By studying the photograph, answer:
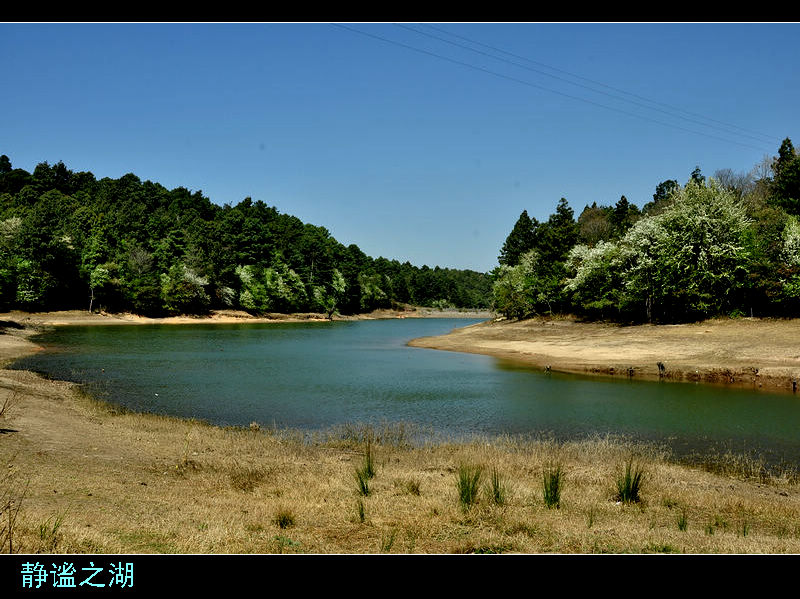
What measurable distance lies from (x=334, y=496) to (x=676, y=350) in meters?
38.4

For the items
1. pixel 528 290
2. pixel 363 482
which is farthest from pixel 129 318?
pixel 363 482

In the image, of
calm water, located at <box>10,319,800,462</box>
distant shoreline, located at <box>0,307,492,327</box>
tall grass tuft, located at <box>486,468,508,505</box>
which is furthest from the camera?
distant shoreline, located at <box>0,307,492,327</box>

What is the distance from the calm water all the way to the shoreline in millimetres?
3806

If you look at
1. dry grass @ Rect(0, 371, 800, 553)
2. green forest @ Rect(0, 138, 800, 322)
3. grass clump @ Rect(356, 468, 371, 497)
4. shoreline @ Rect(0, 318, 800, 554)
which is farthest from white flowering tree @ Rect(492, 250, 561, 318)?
grass clump @ Rect(356, 468, 371, 497)

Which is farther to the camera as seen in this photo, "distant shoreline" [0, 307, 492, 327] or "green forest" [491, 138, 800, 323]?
"distant shoreline" [0, 307, 492, 327]

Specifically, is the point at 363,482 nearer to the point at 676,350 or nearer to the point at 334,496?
the point at 334,496

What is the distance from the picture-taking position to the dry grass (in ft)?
26.9

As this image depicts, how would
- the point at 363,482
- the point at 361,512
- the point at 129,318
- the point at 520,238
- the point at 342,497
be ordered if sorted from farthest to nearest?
1. the point at 520,238
2. the point at 129,318
3. the point at 363,482
4. the point at 342,497
5. the point at 361,512

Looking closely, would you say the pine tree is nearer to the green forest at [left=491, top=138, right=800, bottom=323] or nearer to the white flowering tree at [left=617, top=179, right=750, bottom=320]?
the green forest at [left=491, top=138, right=800, bottom=323]

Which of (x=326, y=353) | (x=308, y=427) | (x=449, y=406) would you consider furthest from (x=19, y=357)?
(x=449, y=406)

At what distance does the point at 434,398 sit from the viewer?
29391mm
